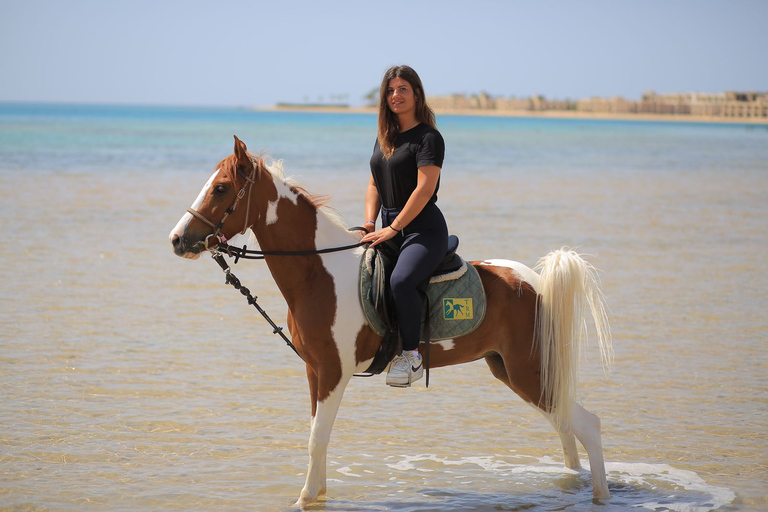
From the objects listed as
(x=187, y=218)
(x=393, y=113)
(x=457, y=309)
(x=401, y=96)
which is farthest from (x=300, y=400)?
(x=401, y=96)

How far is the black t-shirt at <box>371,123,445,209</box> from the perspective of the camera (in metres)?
4.75

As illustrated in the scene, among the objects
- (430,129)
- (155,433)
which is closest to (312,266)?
(430,129)

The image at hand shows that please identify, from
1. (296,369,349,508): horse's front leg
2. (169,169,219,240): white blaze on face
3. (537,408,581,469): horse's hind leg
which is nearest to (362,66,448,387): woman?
(296,369,349,508): horse's front leg

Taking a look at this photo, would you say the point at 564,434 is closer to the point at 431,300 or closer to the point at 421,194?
the point at 431,300

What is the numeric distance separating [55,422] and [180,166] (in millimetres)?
27417

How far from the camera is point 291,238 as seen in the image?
483cm

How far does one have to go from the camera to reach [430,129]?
4.83 meters

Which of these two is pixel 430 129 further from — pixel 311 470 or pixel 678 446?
pixel 678 446

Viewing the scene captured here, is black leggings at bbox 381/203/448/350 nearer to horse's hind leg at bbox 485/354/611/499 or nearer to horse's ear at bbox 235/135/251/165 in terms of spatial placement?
horse's hind leg at bbox 485/354/611/499

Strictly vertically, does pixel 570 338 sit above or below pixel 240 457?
above

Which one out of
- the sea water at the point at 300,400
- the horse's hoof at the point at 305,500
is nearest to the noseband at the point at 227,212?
the sea water at the point at 300,400

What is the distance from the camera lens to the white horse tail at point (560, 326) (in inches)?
198

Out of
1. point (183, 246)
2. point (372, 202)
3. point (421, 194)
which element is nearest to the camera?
point (183, 246)

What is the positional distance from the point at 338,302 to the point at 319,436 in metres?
0.79
